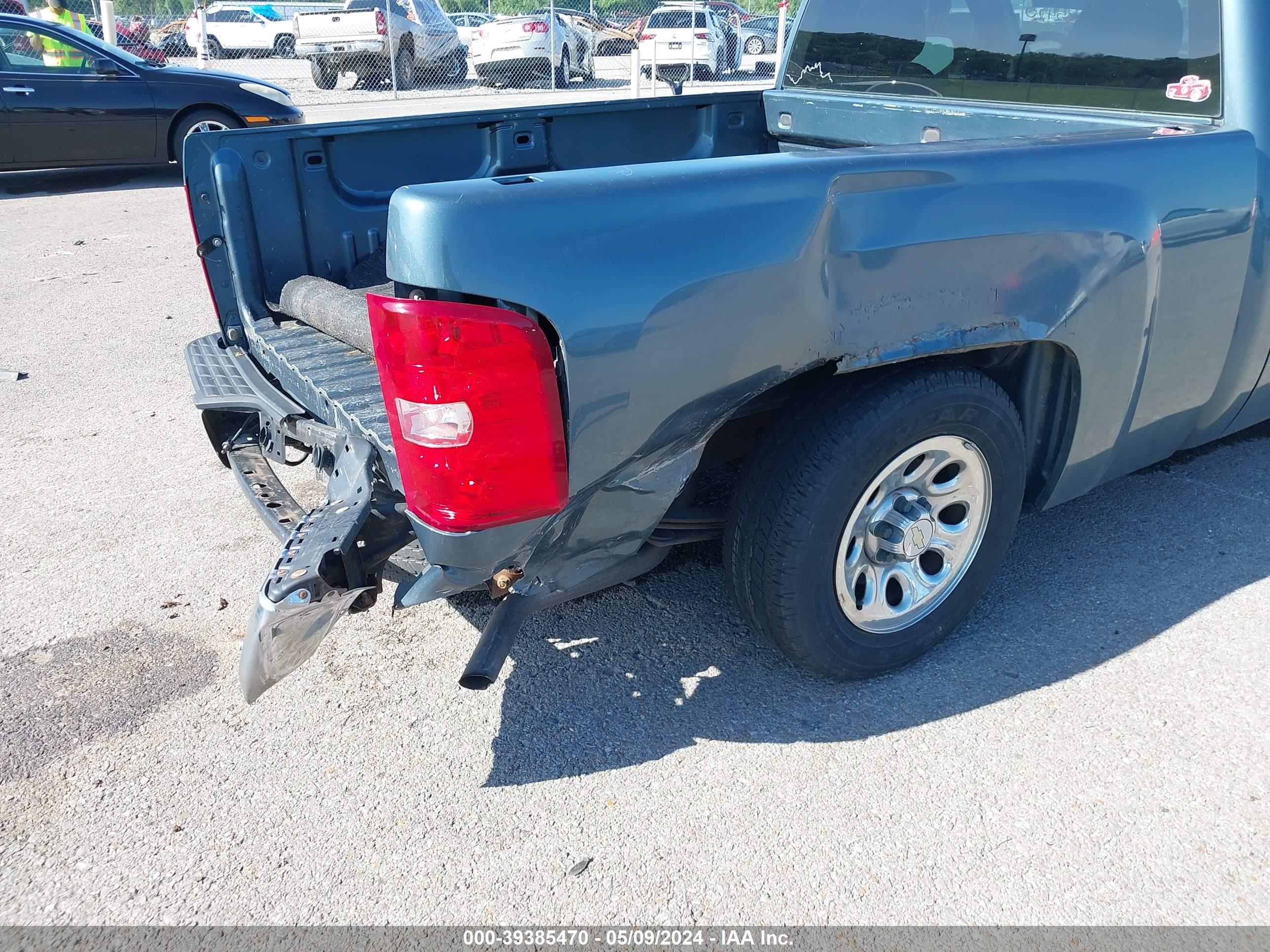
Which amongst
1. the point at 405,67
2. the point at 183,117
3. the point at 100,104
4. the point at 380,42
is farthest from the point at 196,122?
the point at 405,67

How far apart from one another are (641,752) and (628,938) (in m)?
0.54

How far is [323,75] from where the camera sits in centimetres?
1891

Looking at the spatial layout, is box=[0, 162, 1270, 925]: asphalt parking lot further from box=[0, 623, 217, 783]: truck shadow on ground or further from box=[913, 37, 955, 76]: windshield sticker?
box=[913, 37, 955, 76]: windshield sticker

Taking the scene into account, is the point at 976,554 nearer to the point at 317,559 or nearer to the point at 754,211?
the point at 754,211

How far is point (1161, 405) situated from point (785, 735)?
59.5 inches

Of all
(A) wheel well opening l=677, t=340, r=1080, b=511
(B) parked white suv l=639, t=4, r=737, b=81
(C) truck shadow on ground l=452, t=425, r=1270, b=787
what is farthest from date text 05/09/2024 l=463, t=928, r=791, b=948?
(B) parked white suv l=639, t=4, r=737, b=81

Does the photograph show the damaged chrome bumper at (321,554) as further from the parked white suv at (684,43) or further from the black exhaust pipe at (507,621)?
the parked white suv at (684,43)

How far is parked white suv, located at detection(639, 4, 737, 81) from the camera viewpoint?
19.8m

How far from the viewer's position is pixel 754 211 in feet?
6.71

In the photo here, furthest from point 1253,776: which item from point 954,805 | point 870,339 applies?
point 870,339

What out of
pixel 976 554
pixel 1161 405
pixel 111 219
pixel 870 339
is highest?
pixel 870 339

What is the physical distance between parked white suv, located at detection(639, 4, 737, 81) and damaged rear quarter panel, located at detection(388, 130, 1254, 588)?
1807cm

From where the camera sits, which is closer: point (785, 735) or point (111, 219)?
point (785, 735)

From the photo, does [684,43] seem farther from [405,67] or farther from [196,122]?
[196,122]
